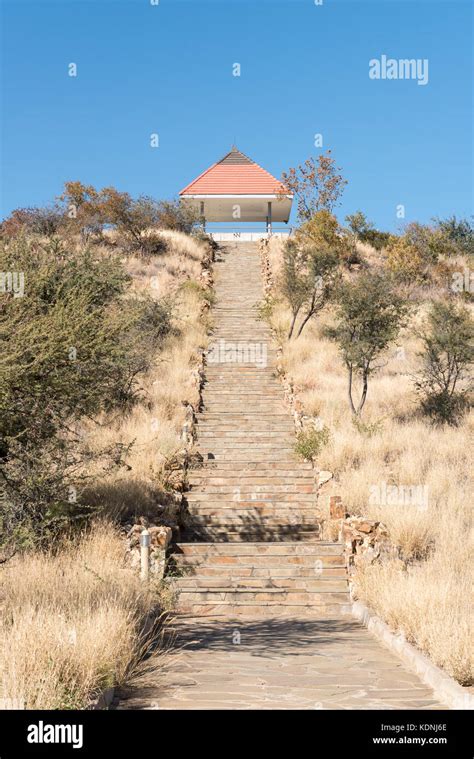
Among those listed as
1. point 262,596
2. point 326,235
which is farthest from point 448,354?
point 326,235

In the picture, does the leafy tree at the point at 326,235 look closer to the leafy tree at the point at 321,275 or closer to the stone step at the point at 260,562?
the leafy tree at the point at 321,275

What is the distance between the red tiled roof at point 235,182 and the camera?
4294 cm

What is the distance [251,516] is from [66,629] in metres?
8.87

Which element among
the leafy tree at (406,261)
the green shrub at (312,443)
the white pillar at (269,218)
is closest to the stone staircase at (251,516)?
the green shrub at (312,443)

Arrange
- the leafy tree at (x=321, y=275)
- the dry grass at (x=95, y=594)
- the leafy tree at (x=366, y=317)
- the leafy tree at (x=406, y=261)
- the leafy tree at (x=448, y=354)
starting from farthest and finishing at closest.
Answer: the leafy tree at (x=406, y=261) → the leafy tree at (x=321, y=275) → the leafy tree at (x=448, y=354) → the leafy tree at (x=366, y=317) → the dry grass at (x=95, y=594)

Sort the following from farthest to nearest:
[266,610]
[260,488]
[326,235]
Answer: [326,235], [260,488], [266,610]

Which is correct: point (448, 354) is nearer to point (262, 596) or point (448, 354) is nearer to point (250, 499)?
point (250, 499)

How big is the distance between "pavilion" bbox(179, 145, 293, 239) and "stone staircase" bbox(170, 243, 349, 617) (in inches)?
764

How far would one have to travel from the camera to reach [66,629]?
20.8ft

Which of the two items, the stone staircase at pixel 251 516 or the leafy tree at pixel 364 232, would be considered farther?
the leafy tree at pixel 364 232

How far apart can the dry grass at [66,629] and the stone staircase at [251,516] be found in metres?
2.05

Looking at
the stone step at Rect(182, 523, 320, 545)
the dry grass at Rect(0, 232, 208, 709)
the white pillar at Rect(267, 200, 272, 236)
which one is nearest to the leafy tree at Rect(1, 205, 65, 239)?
the white pillar at Rect(267, 200, 272, 236)

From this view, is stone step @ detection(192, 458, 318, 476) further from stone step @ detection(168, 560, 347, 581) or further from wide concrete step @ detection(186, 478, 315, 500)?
stone step @ detection(168, 560, 347, 581)

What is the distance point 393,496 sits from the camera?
14172mm
